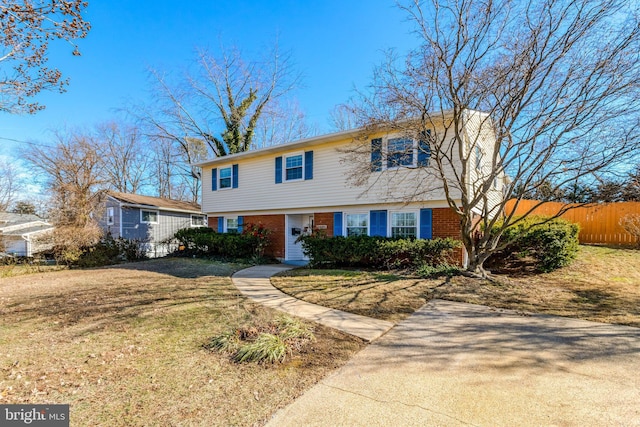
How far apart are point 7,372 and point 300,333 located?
3.31 m

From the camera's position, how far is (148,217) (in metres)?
20.0

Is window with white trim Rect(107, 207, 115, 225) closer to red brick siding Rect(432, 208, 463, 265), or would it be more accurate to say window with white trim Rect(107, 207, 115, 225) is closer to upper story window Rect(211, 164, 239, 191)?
upper story window Rect(211, 164, 239, 191)

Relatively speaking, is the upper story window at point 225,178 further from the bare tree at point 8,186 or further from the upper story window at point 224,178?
the bare tree at point 8,186

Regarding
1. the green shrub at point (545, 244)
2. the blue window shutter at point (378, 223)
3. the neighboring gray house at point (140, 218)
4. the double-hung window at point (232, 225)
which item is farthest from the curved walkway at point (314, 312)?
the neighboring gray house at point (140, 218)

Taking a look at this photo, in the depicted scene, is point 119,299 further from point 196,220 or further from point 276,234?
point 196,220

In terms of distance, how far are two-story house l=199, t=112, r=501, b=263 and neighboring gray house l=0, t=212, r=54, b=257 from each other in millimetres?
6606

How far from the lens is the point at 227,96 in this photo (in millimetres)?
22562

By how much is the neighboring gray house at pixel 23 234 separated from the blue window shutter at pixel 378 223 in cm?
1247

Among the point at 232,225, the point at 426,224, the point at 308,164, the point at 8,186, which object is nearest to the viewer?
the point at 426,224

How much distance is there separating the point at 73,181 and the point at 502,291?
17242 millimetres

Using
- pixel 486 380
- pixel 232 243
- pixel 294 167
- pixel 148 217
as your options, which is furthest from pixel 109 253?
pixel 486 380

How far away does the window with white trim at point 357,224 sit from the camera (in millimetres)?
11415

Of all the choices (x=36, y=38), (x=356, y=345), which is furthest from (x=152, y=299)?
(x=36, y=38)

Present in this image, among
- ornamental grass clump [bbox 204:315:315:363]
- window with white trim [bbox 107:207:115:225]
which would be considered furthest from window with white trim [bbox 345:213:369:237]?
window with white trim [bbox 107:207:115:225]
